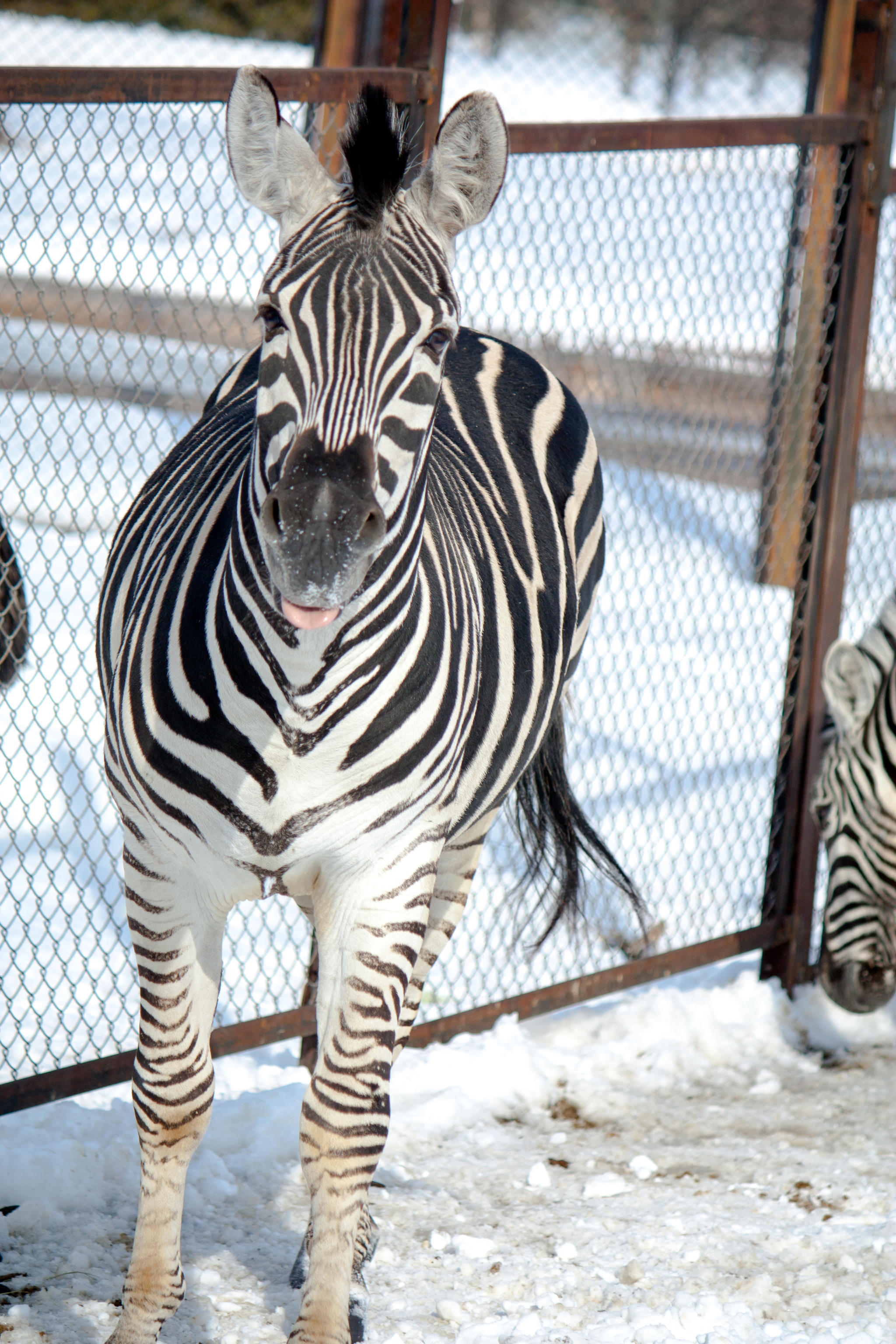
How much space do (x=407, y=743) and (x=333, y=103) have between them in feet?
5.69

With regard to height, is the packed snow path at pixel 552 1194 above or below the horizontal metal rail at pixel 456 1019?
below

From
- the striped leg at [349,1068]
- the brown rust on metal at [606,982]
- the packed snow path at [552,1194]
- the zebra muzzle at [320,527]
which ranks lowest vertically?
the packed snow path at [552,1194]

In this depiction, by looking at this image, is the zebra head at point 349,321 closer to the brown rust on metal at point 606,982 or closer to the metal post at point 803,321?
the brown rust on metal at point 606,982

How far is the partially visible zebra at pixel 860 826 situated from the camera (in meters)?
3.66

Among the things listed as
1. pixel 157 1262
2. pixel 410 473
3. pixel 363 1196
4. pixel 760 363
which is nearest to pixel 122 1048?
pixel 157 1262

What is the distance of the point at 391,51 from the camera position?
9.84 feet

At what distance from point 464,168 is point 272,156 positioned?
0.29 meters

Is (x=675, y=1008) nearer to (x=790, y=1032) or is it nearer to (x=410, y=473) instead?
(x=790, y=1032)

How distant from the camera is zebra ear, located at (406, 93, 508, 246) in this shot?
1819 millimetres

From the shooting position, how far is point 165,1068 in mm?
2215

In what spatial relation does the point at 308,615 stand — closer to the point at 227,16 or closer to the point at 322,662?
the point at 322,662

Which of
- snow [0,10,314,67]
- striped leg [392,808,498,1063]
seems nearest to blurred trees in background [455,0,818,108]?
snow [0,10,314,67]

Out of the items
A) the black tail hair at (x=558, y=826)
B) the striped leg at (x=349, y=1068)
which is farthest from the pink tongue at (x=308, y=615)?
the black tail hair at (x=558, y=826)

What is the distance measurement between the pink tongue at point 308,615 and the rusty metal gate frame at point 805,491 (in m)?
1.63
